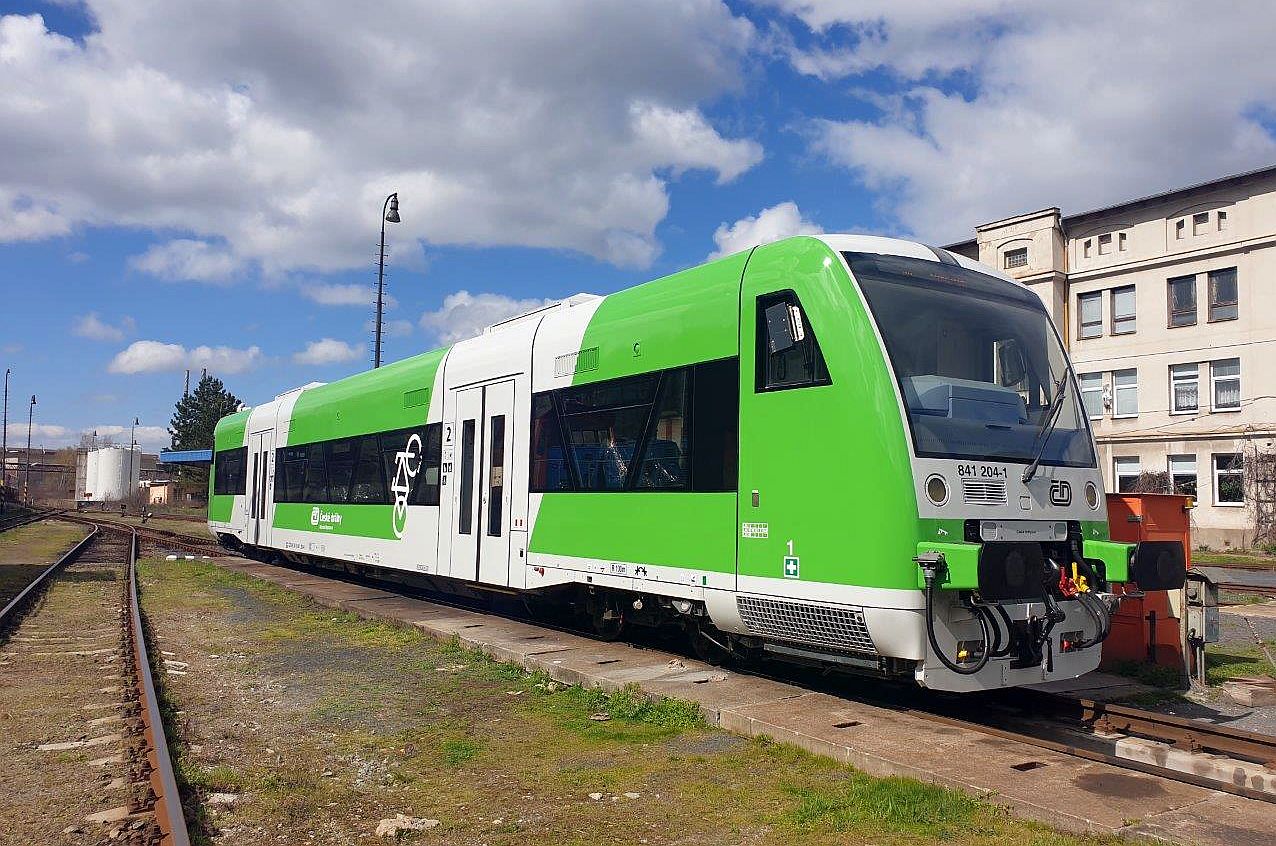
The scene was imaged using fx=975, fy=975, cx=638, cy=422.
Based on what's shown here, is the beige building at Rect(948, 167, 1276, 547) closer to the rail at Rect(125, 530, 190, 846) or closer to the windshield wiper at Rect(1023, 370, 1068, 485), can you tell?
the windshield wiper at Rect(1023, 370, 1068, 485)

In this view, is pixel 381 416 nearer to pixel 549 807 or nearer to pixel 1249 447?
pixel 549 807

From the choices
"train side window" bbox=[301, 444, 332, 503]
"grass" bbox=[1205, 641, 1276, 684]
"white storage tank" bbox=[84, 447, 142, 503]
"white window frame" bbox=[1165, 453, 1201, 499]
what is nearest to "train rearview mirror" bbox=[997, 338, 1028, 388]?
"grass" bbox=[1205, 641, 1276, 684]

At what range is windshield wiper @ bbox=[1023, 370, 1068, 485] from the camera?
712 centimetres

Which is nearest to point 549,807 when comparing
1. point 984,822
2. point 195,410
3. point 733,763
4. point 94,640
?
point 733,763

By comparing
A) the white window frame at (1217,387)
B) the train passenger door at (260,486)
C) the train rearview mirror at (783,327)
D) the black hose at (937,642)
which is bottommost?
the black hose at (937,642)

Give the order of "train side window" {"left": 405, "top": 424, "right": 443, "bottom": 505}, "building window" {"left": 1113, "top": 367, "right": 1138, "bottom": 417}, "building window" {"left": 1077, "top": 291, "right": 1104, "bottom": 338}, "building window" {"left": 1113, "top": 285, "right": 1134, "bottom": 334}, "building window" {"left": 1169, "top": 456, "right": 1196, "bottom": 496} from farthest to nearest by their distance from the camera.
A: "building window" {"left": 1077, "top": 291, "right": 1104, "bottom": 338} → "building window" {"left": 1113, "top": 285, "right": 1134, "bottom": 334} → "building window" {"left": 1113, "top": 367, "right": 1138, "bottom": 417} → "building window" {"left": 1169, "top": 456, "right": 1196, "bottom": 496} → "train side window" {"left": 405, "top": 424, "right": 443, "bottom": 505}

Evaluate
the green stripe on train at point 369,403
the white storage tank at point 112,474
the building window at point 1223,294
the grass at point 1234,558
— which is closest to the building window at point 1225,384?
the building window at point 1223,294

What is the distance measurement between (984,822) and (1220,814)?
112cm

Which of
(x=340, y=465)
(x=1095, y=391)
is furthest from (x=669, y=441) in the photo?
(x=1095, y=391)

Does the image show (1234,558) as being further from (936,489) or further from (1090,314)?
(936,489)

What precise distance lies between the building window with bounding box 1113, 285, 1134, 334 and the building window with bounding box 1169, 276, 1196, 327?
146 centimetres

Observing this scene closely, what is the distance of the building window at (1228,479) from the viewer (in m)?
31.9

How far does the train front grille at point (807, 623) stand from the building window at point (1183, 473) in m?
31.3

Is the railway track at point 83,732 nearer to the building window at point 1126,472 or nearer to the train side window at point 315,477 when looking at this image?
the train side window at point 315,477
